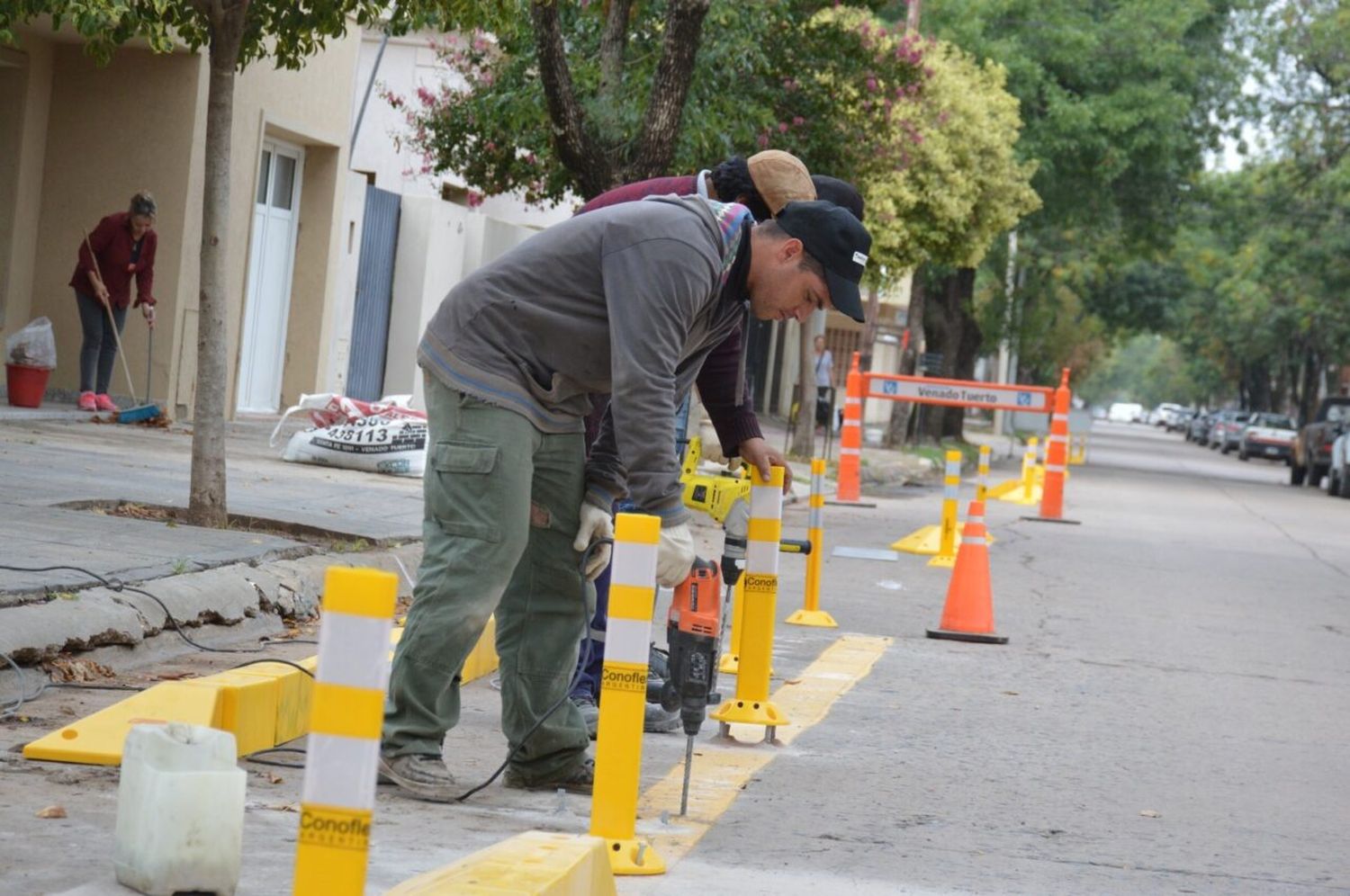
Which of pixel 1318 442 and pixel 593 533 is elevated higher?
pixel 1318 442

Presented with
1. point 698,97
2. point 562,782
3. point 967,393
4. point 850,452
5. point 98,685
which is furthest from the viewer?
point 967,393

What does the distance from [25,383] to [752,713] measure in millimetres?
10581

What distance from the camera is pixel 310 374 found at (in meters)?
20.8

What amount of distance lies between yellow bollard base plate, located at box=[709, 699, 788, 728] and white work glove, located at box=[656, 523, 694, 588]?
1.56 meters

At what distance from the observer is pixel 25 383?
50.9ft

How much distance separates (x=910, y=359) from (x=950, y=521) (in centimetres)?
2148

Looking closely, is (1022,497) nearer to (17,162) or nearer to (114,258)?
(114,258)

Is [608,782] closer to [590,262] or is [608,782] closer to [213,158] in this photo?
[590,262]

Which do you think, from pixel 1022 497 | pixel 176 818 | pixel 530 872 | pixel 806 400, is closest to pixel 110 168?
pixel 806 400

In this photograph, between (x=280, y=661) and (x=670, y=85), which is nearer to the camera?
(x=280, y=661)

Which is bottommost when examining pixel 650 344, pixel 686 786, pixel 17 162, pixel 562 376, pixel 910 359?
pixel 686 786

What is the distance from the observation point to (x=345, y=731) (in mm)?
2916

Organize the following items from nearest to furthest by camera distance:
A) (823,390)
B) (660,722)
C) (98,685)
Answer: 1. (98,685)
2. (660,722)
3. (823,390)

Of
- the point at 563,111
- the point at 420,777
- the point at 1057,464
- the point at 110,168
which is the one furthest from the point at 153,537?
the point at 1057,464
